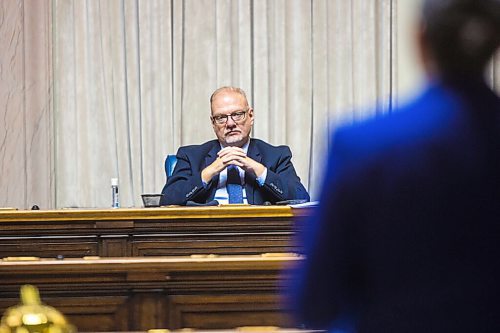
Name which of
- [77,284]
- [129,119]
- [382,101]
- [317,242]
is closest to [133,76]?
[129,119]

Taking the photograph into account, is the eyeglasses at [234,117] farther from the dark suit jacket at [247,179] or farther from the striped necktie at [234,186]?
the striped necktie at [234,186]

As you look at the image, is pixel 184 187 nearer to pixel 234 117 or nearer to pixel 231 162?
pixel 231 162

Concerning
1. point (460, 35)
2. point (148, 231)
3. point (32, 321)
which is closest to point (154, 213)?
point (148, 231)

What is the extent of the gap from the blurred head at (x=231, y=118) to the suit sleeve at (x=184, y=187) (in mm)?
253

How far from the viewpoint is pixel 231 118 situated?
570 centimetres

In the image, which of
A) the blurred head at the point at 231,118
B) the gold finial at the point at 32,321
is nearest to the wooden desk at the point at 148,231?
the blurred head at the point at 231,118

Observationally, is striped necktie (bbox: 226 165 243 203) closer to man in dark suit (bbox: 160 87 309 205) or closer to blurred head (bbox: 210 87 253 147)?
man in dark suit (bbox: 160 87 309 205)

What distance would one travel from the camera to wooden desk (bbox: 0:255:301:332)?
10.2 ft

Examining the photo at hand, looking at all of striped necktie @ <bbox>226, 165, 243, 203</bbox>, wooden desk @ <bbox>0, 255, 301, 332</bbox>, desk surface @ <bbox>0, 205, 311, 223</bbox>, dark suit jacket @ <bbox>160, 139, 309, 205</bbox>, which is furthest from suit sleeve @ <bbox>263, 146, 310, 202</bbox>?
wooden desk @ <bbox>0, 255, 301, 332</bbox>

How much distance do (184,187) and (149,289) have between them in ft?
7.81

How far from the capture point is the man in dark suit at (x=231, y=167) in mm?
5453

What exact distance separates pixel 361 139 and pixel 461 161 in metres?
0.15

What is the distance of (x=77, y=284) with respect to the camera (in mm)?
3146

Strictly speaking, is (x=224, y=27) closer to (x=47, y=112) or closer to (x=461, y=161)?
(x=47, y=112)
